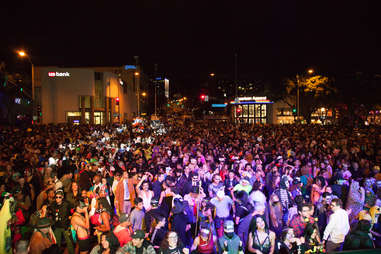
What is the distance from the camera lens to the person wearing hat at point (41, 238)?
13.8 feet

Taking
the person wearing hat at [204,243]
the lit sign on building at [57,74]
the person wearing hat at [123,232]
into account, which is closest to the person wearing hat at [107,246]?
the person wearing hat at [123,232]

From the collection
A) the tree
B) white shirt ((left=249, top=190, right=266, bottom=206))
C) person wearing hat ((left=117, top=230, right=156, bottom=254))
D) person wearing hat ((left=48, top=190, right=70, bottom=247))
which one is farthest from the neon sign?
person wearing hat ((left=117, top=230, right=156, bottom=254))

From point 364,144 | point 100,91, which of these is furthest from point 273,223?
point 100,91

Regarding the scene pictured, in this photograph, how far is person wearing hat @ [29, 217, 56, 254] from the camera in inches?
165

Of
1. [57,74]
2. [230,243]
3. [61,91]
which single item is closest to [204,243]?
[230,243]

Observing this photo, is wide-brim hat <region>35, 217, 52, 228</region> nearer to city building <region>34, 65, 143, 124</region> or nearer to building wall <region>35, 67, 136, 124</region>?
city building <region>34, 65, 143, 124</region>

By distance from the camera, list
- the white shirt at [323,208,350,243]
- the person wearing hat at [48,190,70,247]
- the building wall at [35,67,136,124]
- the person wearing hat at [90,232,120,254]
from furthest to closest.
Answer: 1. the building wall at [35,67,136,124]
2. the person wearing hat at [48,190,70,247]
3. the white shirt at [323,208,350,243]
4. the person wearing hat at [90,232,120,254]

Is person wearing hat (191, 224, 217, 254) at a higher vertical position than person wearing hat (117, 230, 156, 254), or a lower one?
lower

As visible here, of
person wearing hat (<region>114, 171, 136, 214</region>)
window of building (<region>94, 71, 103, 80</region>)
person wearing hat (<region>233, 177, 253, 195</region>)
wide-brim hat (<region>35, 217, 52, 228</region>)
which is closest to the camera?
wide-brim hat (<region>35, 217, 52, 228</region>)

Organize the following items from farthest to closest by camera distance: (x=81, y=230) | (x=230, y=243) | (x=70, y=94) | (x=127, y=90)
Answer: (x=127, y=90) < (x=70, y=94) < (x=81, y=230) < (x=230, y=243)

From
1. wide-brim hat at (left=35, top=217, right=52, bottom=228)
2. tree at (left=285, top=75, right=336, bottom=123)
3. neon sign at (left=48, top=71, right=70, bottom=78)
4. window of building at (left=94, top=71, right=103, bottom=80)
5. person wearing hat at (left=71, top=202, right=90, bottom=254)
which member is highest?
window of building at (left=94, top=71, right=103, bottom=80)

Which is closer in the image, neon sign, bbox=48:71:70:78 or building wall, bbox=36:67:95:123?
building wall, bbox=36:67:95:123

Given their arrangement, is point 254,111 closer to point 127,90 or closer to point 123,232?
point 127,90

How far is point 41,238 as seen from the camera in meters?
4.29
